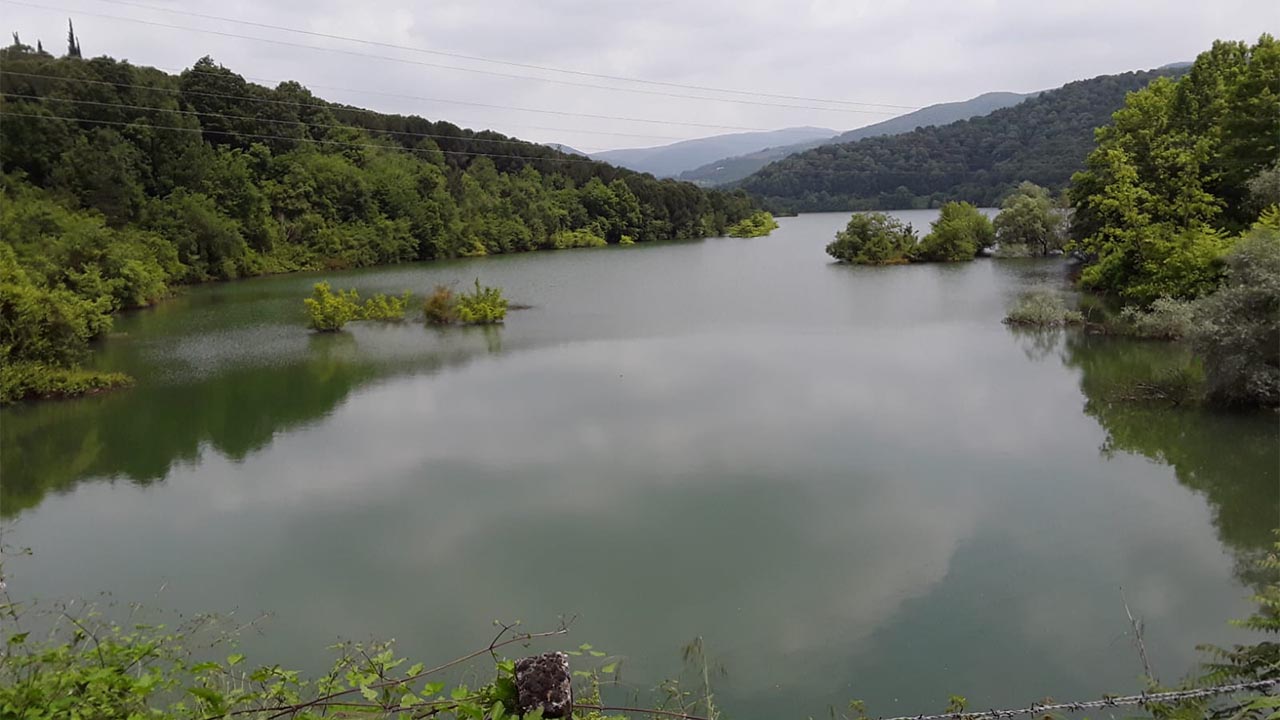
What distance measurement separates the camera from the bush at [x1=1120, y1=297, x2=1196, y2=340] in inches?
496

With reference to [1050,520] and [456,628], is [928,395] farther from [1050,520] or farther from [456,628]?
[456,628]

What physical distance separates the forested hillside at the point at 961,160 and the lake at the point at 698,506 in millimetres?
36456

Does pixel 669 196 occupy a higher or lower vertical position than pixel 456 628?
higher

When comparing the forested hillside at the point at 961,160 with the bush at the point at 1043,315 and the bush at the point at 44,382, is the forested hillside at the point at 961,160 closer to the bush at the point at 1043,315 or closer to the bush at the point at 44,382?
the bush at the point at 1043,315

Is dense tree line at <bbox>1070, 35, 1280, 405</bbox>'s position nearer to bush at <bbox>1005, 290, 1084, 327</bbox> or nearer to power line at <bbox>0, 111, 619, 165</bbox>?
bush at <bbox>1005, 290, 1084, 327</bbox>

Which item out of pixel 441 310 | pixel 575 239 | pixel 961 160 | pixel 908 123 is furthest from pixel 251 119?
pixel 908 123

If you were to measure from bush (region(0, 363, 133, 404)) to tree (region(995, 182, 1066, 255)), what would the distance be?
2832cm

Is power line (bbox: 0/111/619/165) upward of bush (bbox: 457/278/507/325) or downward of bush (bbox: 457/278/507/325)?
upward

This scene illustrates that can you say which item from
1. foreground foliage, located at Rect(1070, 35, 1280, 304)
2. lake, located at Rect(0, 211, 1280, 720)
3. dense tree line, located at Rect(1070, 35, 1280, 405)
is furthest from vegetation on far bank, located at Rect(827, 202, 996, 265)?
lake, located at Rect(0, 211, 1280, 720)

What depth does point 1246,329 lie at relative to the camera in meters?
8.80

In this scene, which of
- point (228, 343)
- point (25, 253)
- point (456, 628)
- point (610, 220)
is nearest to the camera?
point (456, 628)

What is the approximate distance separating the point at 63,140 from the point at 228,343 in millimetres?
15111

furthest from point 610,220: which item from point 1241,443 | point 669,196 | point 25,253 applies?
point 1241,443

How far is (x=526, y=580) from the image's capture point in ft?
19.0
